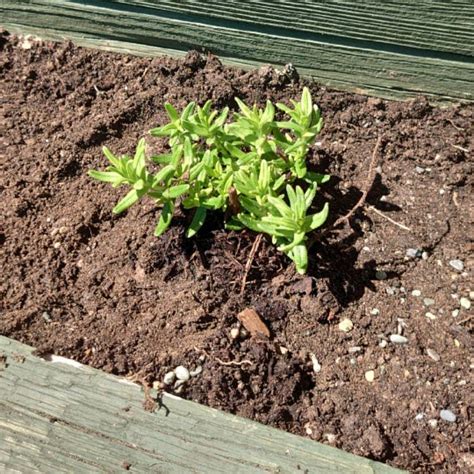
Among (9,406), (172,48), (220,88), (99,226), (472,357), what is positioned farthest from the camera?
(172,48)

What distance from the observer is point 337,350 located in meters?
2.21

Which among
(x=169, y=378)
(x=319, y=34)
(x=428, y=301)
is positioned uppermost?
(x=319, y=34)

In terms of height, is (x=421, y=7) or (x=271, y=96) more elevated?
(x=421, y=7)

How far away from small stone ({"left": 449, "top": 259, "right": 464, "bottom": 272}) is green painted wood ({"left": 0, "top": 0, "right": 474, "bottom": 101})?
0.78 m

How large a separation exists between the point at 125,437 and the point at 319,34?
183cm

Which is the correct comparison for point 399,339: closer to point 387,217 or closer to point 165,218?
point 387,217

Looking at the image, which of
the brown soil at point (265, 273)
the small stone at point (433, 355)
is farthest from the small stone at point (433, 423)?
the small stone at point (433, 355)

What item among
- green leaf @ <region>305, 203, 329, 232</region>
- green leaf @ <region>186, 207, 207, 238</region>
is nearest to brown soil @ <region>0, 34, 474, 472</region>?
green leaf @ <region>186, 207, 207, 238</region>

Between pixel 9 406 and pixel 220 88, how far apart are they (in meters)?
1.60

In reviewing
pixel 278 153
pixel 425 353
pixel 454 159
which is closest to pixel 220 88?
pixel 278 153

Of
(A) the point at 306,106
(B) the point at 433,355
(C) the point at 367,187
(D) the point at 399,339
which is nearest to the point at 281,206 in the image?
(A) the point at 306,106

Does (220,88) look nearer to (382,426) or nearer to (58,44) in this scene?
(58,44)

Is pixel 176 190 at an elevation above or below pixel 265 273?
above

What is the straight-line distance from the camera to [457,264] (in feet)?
7.60
